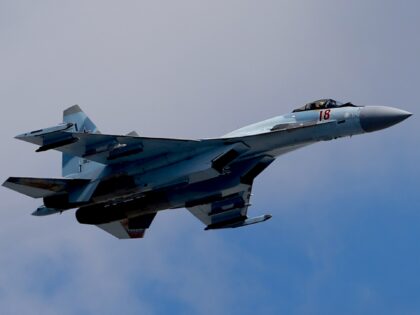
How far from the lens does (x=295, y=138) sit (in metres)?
40.7

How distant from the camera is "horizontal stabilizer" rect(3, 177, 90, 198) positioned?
137 ft

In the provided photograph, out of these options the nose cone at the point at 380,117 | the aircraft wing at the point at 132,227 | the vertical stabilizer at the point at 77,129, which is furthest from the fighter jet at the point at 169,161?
the aircraft wing at the point at 132,227

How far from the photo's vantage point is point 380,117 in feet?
130

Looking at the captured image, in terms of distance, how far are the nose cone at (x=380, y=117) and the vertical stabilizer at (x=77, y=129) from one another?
1073 cm

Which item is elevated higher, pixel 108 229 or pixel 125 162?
pixel 125 162

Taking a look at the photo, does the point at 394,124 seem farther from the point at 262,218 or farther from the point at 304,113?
the point at 262,218

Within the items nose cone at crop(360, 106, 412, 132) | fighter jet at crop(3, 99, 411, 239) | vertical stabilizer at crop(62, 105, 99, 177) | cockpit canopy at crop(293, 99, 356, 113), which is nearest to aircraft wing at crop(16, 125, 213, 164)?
fighter jet at crop(3, 99, 411, 239)

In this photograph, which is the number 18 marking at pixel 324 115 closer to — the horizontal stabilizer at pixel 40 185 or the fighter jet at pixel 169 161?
the fighter jet at pixel 169 161

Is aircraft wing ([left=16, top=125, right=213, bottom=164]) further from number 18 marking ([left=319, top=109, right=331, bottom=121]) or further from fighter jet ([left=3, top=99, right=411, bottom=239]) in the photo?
number 18 marking ([left=319, top=109, right=331, bottom=121])

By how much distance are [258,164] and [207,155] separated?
279 centimetres

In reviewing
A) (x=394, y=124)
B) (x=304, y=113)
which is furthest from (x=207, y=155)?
(x=394, y=124)

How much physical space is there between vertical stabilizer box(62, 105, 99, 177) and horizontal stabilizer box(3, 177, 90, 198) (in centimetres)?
140

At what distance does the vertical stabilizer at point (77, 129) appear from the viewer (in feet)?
146

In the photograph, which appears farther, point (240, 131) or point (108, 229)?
point (108, 229)
